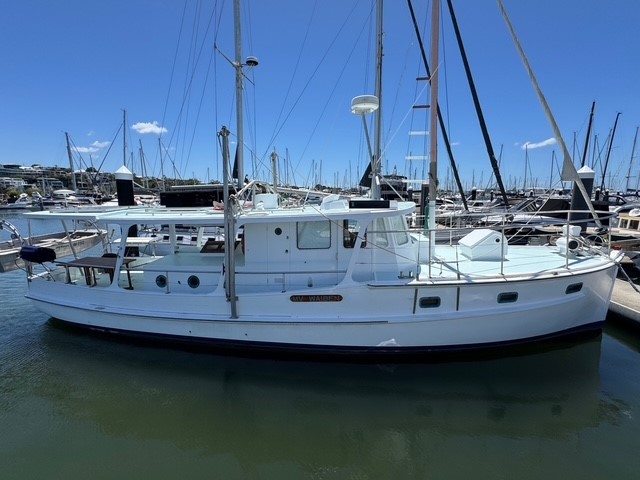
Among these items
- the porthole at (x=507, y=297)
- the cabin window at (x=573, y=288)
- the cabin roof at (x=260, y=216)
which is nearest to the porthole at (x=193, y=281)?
the cabin roof at (x=260, y=216)

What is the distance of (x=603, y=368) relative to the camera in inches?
276

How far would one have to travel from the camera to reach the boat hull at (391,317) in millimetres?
6742

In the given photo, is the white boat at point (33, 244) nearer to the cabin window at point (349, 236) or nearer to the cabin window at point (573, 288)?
the cabin window at point (349, 236)

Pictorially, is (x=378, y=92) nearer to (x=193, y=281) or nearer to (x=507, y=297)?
(x=507, y=297)

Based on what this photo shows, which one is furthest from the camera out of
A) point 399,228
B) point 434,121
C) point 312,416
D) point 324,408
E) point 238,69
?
point 238,69

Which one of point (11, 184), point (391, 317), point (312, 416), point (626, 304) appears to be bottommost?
point (312, 416)

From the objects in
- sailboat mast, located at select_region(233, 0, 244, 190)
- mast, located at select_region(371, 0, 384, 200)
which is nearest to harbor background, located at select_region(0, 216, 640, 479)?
mast, located at select_region(371, 0, 384, 200)

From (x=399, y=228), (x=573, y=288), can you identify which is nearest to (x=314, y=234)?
(x=399, y=228)

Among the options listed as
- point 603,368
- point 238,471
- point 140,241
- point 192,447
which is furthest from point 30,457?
point 603,368

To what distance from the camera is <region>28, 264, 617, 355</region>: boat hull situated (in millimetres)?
6742

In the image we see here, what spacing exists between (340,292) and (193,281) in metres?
3.22

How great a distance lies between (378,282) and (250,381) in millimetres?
3020

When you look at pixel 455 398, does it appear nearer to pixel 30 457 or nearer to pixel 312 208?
pixel 312 208

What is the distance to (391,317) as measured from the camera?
22.2 ft
